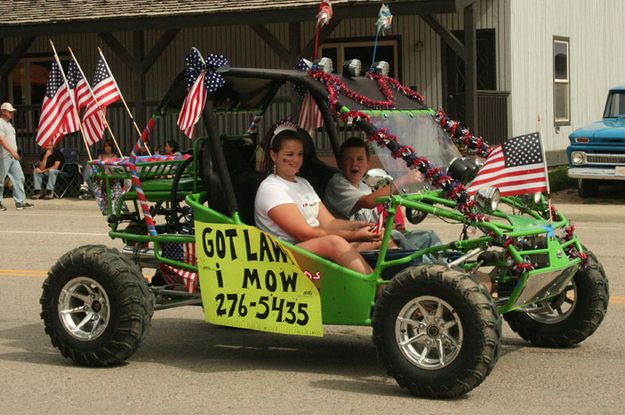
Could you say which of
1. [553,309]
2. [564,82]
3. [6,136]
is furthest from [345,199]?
[564,82]

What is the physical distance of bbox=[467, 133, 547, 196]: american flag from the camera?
7168 millimetres

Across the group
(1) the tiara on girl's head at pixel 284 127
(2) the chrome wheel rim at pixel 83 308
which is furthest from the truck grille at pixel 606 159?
(2) the chrome wheel rim at pixel 83 308

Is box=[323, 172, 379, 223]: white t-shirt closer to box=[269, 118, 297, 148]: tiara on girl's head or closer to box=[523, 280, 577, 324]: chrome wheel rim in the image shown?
box=[269, 118, 297, 148]: tiara on girl's head

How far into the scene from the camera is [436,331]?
6.77 metres

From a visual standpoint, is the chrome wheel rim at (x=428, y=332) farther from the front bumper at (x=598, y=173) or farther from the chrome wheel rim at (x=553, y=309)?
the front bumper at (x=598, y=173)

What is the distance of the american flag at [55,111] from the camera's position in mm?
9016

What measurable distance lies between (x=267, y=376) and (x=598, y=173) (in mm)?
14023

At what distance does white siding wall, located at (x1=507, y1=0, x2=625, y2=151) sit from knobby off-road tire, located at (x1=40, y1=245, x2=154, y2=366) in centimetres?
1863

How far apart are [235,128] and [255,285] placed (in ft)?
62.0

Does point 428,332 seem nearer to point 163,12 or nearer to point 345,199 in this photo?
point 345,199

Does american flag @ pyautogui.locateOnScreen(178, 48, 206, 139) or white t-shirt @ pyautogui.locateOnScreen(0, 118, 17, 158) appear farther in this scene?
white t-shirt @ pyautogui.locateOnScreen(0, 118, 17, 158)

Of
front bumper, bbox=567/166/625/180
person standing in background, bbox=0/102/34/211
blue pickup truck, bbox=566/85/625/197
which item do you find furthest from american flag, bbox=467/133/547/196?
person standing in background, bbox=0/102/34/211

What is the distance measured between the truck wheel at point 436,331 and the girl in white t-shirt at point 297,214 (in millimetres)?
524

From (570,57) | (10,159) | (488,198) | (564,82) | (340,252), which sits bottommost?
(340,252)
